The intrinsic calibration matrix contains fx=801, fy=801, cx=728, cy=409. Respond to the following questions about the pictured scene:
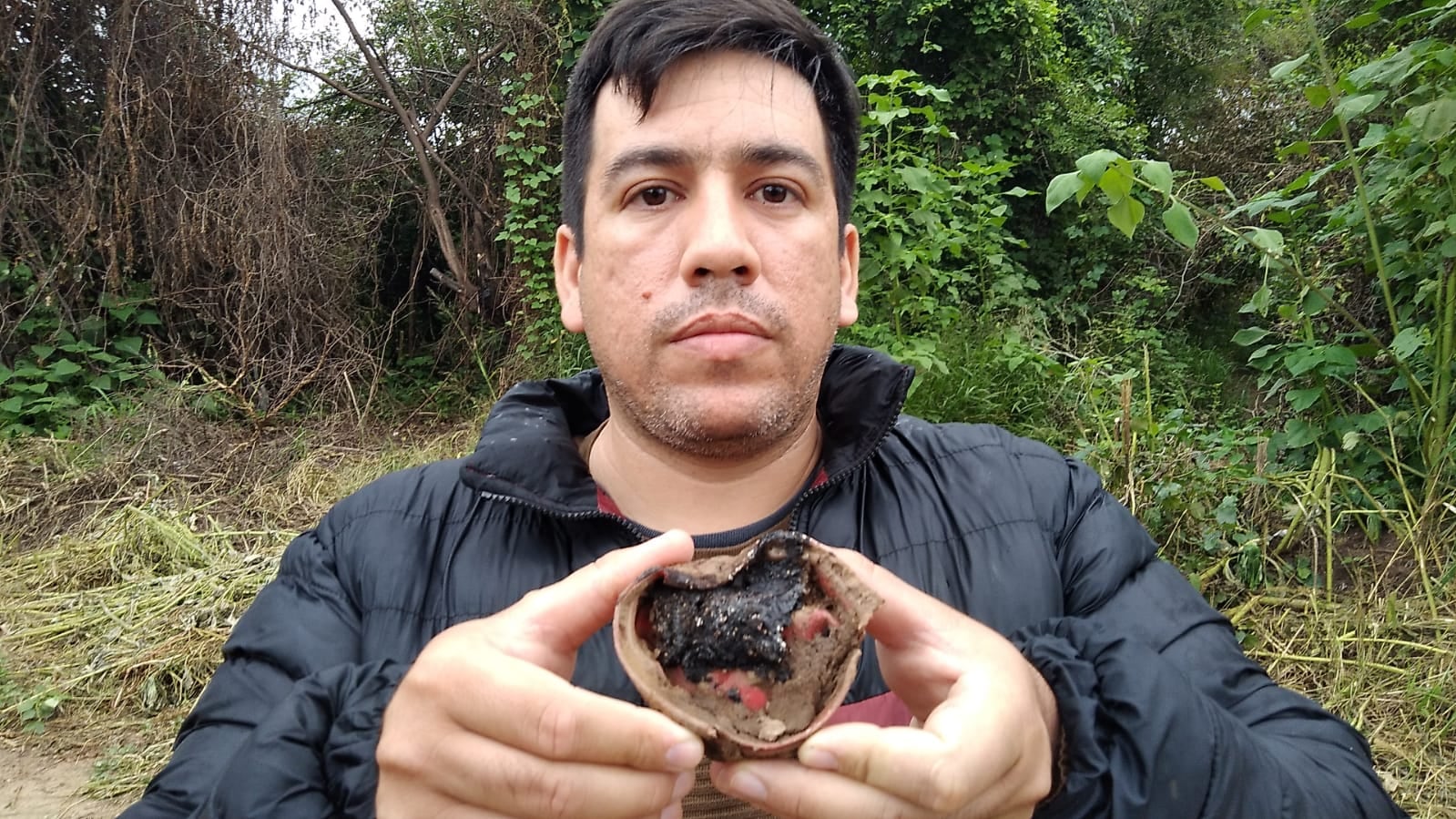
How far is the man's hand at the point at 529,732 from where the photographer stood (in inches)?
41.1

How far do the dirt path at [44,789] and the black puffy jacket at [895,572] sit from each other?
2.25 meters

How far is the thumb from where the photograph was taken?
1144mm

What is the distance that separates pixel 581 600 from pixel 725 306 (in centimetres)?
71

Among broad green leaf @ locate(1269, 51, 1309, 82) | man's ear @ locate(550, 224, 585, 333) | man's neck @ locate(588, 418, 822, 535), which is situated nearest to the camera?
man's neck @ locate(588, 418, 822, 535)

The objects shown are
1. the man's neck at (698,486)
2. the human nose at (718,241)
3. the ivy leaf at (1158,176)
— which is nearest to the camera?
the human nose at (718,241)

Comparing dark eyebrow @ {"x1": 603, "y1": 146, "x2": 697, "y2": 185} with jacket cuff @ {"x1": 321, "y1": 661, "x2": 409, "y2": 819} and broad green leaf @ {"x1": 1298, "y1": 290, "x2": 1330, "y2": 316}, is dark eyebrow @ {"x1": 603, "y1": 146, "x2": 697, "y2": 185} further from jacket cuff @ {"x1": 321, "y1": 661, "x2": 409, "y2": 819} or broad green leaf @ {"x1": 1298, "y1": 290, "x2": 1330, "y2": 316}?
broad green leaf @ {"x1": 1298, "y1": 290, "x2": 1330, "y2": 316}

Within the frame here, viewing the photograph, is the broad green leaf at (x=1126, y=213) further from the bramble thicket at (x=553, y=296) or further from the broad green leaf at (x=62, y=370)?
the broad green leaf at (x=62, y=370)

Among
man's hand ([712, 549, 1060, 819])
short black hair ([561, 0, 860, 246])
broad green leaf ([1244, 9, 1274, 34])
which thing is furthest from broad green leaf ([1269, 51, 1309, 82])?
man's hand ([712, 549, 1060, 819])

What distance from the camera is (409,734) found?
3.69 ft

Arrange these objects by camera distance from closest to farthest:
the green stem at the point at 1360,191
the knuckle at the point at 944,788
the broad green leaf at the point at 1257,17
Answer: the knuckle at the point at 944,788
the broad green leaf at the point at 1257,17
the green stem at the point at 1360,191

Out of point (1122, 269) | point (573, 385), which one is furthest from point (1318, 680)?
point (1122, 269)

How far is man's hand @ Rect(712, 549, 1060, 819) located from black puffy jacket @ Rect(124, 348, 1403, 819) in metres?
0.17

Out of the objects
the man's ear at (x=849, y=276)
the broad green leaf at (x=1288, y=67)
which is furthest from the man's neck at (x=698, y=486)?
the broad green leaf at (x=1288, y=67)

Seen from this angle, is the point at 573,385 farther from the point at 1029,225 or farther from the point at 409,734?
the point at 1029,225
